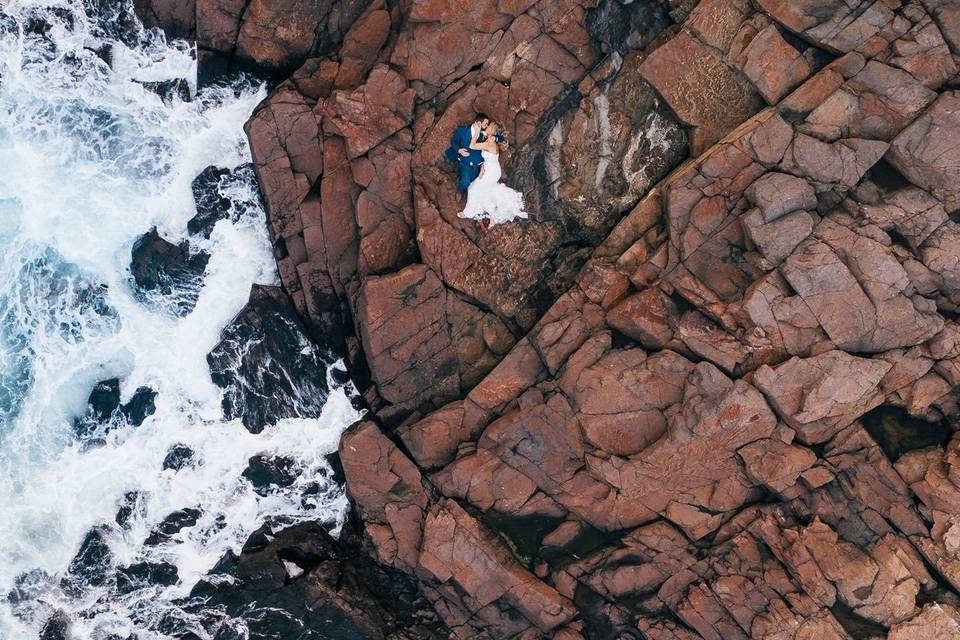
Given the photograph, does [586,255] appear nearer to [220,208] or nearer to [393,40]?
[393,40]

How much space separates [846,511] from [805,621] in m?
4.51

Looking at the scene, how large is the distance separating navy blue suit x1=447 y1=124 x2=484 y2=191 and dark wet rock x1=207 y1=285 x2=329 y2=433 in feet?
34.4

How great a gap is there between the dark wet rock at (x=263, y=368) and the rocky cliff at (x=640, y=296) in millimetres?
1650

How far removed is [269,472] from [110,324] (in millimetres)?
10160

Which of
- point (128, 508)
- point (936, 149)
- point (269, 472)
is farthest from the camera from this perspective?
point (269, 472)

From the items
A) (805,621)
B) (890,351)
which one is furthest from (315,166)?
(805,621)

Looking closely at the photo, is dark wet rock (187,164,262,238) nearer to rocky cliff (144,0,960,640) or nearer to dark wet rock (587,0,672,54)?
rocky cliff (144,0,960,640)

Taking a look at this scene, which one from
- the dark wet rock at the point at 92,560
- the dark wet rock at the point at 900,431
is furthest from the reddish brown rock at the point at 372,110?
the dark wet rock at the point at 900,431

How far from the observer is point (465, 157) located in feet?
105

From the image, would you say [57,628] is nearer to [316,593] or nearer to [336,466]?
[316,593]

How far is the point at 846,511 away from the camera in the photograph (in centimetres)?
2934

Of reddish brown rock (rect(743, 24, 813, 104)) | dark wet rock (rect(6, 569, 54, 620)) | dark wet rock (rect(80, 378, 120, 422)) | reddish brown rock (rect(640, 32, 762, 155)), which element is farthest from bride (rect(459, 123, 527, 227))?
dark wet rock (rect(6, 569, 54, 620))

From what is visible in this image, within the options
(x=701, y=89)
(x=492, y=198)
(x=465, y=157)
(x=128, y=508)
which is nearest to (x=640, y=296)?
(x=492, y=198)

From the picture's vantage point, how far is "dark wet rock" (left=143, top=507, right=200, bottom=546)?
3466 centimetres
